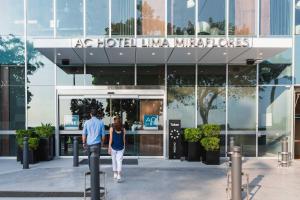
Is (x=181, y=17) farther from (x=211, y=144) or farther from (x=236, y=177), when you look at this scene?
(x=236, y=177)

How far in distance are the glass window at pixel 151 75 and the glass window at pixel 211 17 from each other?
214cm

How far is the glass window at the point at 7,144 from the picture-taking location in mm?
12547

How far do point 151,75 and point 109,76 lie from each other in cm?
167

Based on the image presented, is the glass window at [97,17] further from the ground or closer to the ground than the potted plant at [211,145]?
further from the ground

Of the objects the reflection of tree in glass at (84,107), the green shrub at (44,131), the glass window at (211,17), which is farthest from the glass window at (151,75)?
the green shrub at (44,131)

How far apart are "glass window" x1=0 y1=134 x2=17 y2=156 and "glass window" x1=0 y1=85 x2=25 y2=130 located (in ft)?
1.16

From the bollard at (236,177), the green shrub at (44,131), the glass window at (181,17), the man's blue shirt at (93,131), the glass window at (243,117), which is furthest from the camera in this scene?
the glass window at (243,117)

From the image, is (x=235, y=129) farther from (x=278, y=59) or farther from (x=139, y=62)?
(x=139, y=62)

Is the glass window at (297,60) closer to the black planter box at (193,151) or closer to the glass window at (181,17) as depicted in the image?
the glass window at (181,17)

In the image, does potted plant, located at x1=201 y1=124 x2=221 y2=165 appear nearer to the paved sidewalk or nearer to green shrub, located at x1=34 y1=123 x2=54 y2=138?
the paved sidewalk

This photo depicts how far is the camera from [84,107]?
1269cm

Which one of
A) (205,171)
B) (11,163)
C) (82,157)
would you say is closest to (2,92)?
(11,163)

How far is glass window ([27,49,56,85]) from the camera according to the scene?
12.6 metres

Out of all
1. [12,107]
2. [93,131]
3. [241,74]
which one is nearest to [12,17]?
[12,107]
